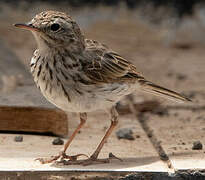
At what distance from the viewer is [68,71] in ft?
18.6

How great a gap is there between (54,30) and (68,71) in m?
0.40

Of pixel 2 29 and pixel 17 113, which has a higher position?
pixel 2 29

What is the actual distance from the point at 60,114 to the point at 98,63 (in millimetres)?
1231

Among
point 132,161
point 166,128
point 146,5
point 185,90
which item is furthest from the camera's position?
point 146,5

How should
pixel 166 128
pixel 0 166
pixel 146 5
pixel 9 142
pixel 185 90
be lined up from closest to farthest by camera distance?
1. pixel 0 166
2. pixel 9 142
3. pixel 166 128
4. pixel 185 90
5. pixel 146 5

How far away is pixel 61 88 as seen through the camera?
18.3ft

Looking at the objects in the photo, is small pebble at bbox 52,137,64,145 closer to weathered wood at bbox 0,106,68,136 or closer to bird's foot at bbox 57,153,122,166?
weathered wood at bbox 0,106,68,136

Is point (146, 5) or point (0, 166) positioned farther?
point (146, 5)

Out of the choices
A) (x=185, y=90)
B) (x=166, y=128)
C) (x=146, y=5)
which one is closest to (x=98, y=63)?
(x=166, y=128)

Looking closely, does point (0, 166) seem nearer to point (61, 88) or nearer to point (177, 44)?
point (61, 88)

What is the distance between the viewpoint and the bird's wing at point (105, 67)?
587cm

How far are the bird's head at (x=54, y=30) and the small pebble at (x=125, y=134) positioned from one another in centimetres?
167

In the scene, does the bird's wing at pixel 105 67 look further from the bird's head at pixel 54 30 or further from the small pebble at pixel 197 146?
the small pebble at pixel 197 146

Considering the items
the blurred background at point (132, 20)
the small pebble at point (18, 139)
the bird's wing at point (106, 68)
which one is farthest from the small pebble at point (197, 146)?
the blurred background at point (132, 20)
